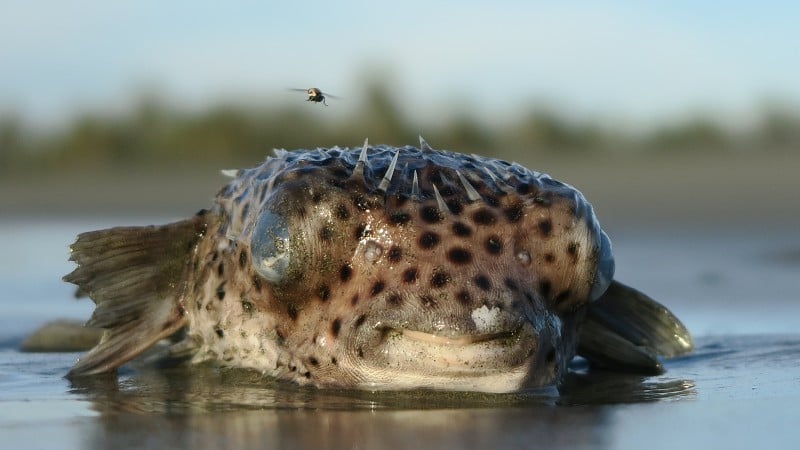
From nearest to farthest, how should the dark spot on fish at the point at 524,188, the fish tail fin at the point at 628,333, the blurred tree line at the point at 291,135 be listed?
the dark spot on fish at the point at 524,188, the fish tail fin at the point at 628,333, the blurred tree line at the point at 291,135

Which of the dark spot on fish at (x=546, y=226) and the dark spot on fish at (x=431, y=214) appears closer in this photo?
the dark spot on fish at (x=431, y=214)

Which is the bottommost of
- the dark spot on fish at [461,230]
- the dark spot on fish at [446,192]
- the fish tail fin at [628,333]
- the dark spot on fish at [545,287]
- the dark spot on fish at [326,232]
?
the fish tail fin at [628,333]

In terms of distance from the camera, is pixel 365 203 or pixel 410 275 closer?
pixel 410 275

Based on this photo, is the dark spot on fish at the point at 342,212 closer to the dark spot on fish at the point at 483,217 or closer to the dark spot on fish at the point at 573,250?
the dark spot on fish at the point at 483,217

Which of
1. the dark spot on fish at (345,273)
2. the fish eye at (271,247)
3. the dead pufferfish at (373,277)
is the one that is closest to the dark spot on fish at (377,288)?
the dead pufferfish at (373,277)

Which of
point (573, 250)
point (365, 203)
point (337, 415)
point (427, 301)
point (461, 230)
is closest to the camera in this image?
point (337, 415)

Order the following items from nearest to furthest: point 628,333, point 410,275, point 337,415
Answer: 1. point 337,415
2. point 410,275
3. point 628,333

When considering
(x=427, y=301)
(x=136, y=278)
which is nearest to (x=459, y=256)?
(x=427, y=301)

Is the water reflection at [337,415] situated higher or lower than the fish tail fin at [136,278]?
lower

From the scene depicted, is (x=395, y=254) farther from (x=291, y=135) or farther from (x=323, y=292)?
(x=291, y=135)
